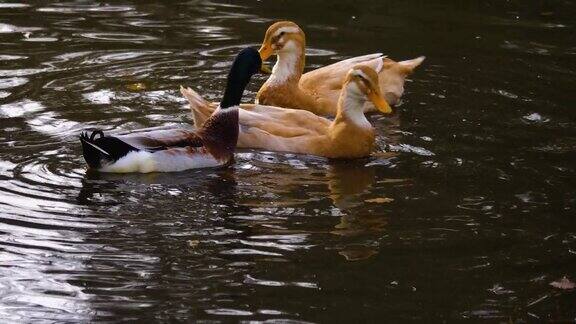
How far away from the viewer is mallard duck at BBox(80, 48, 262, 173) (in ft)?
29.6

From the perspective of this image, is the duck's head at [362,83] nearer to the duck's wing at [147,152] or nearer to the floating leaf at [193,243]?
the duck's wing at [147,152]

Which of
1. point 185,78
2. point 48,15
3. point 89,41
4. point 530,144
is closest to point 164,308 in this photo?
point 530,144

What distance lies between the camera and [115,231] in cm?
775

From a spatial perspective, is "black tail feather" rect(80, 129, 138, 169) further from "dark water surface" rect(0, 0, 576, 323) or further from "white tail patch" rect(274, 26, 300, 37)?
"white tail patch" rect(274, 26, 300, 37)

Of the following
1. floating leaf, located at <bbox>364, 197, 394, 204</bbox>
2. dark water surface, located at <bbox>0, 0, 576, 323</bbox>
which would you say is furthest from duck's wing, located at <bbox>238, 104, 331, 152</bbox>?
floating leaf, located at <bbox>364, 197, 394, 204</bbox>

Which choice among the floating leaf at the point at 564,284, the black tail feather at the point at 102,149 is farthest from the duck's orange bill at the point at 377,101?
the floating leaf at the point at 564,284

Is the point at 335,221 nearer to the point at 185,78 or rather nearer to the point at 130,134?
the point at 130,134

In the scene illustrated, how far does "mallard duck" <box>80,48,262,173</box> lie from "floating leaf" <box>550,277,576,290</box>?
3359mm

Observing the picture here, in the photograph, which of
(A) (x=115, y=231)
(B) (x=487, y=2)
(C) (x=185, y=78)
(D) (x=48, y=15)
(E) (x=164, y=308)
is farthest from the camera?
(B) (x=487, y=2)

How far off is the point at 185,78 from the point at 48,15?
3.10 meters

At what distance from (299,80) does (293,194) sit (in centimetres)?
311

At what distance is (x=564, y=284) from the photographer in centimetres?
698

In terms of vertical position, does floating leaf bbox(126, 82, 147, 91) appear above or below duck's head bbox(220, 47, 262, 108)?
below

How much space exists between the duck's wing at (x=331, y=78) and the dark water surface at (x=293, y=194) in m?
0.53
